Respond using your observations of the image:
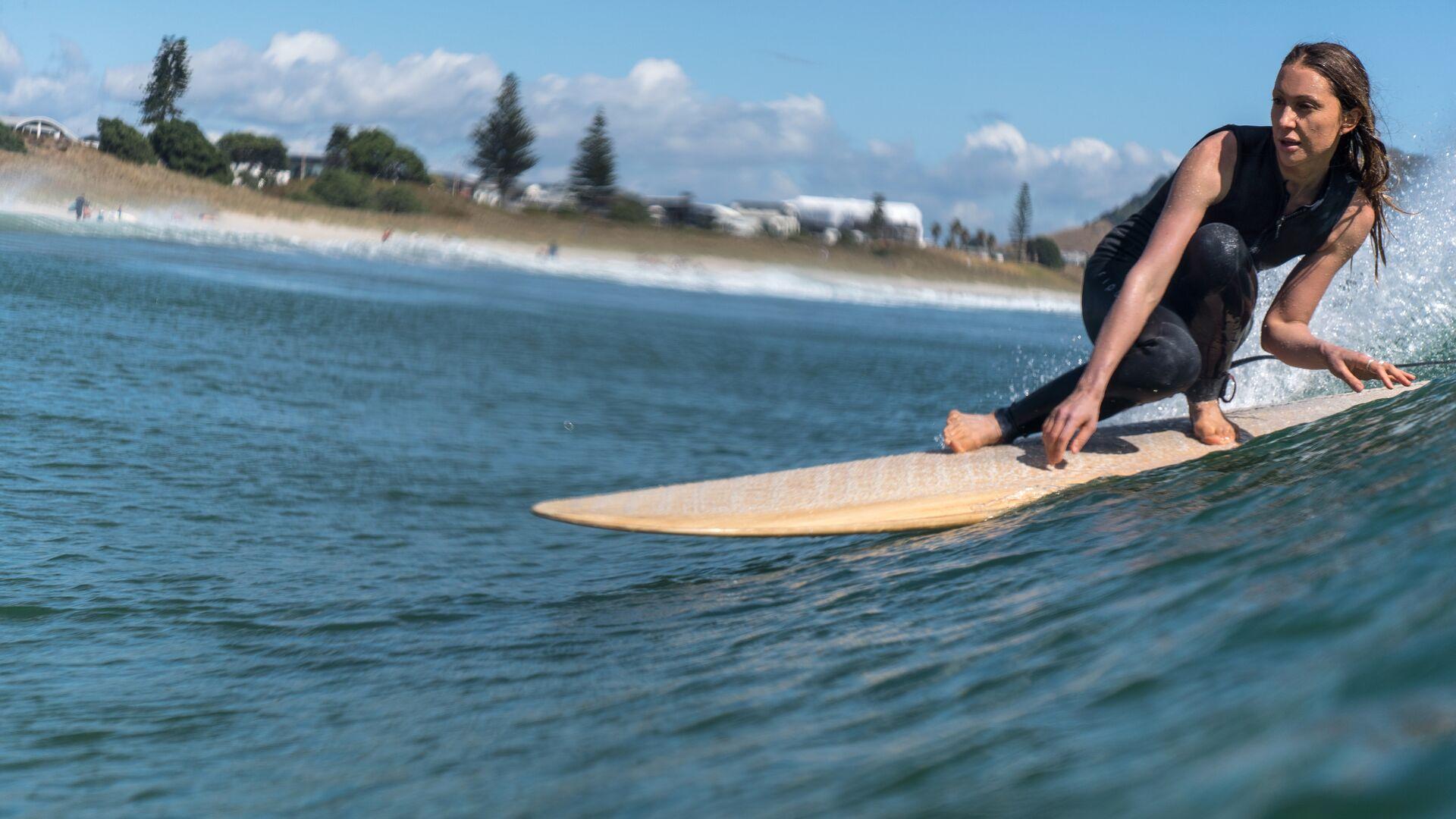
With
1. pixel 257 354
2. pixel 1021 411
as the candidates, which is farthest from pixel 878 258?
pixel 1021 411

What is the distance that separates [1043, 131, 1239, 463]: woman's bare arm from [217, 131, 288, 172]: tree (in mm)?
44965

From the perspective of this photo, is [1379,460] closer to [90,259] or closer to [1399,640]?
[1399,640]

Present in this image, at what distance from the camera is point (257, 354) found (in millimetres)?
10109

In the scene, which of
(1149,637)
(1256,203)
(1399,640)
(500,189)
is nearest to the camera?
(1399,640)

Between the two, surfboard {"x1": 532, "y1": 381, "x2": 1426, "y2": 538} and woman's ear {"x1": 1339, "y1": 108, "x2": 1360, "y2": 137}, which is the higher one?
woman's ear {"x1": 1339, "y1": 108, "x2": 1360, "y2": 137}

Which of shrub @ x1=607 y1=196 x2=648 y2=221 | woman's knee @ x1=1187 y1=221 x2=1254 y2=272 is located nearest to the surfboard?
woman's knee @ x1=1187 y1=221 x2=1254 y2=272

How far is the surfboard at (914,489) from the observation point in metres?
3.29

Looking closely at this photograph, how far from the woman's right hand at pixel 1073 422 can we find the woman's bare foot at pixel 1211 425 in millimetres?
409

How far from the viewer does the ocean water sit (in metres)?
1.42

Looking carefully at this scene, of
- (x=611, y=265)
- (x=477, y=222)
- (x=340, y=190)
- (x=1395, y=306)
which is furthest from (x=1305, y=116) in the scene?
(x=477, y=222)

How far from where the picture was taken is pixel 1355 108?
9.68ft

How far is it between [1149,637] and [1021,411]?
6.09 ft

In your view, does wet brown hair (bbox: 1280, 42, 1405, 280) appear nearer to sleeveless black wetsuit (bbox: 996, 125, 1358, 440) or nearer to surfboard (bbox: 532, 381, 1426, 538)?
sleeveless black wetsuit (bbox: 996, 125, 1358, 440)

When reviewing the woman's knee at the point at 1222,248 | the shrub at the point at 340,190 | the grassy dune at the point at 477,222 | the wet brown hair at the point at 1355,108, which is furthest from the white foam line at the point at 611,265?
the wet brown hair at the point at 1355,108
